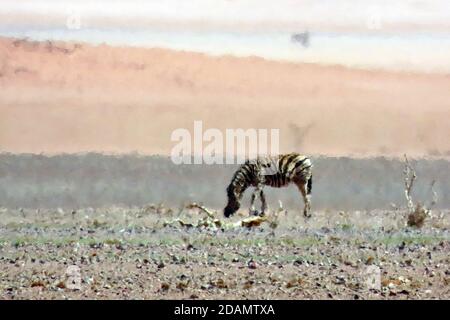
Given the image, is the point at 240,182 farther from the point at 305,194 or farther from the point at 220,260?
the point at 220,260

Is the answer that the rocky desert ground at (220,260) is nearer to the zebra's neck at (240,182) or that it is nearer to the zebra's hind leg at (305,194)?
the zebra's hind leg at (305,194)

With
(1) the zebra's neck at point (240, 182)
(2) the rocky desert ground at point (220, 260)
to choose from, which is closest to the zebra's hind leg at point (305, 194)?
(1) the zebra's neck at point (240, 182)

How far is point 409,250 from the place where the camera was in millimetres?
13008

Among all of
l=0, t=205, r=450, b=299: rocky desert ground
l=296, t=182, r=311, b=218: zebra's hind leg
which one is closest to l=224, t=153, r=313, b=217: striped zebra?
l=296, t=182, r=311, b=218: zebra's hind leg

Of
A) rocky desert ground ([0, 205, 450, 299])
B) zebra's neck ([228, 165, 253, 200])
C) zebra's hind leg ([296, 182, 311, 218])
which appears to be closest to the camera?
rocky desert ground ([0, 205, 450, 299])

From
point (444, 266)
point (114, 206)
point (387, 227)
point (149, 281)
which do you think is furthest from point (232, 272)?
point (114, 206)

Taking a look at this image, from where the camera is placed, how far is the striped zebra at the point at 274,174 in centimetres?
1873

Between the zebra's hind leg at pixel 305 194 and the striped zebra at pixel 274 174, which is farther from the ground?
the striped zebra at pixel 274 174

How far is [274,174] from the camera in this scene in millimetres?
19016

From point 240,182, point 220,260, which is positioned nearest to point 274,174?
point 240,182

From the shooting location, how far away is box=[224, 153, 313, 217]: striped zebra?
18734 millimetres

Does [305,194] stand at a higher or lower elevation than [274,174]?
lower

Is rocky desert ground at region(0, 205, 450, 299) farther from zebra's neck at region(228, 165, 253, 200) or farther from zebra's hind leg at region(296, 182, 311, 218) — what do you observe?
zebra's neck at region(228, 165, 253, 200)
